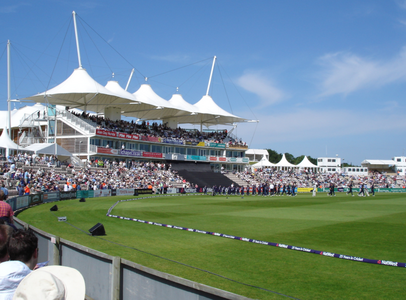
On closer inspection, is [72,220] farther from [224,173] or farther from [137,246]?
[224,173]

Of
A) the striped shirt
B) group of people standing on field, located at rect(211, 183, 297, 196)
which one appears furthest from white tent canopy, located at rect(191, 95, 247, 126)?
the striped shirt

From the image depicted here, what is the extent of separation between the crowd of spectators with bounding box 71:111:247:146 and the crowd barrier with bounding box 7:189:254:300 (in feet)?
172

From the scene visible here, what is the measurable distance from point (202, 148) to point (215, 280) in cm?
6766

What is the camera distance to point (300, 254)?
10586 mm

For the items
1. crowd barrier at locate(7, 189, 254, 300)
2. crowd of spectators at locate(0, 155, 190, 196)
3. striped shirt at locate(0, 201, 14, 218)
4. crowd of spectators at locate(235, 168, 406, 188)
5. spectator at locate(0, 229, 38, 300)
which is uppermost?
spectator at locate(0, 229, 38, 300)

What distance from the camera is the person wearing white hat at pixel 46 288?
119 inches

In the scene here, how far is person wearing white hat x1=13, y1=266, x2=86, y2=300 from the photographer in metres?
3.01

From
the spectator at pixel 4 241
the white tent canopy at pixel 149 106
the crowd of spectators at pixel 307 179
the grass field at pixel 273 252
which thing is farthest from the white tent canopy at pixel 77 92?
the spectator at pixel 4 241

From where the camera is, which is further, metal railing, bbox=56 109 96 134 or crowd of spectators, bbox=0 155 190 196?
metal railing, bbox=56 109 96 134

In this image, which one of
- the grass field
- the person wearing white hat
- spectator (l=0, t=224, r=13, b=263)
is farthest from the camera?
the grass field

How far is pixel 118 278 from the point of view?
566 cm

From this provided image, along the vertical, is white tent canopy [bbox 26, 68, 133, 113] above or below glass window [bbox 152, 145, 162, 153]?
above

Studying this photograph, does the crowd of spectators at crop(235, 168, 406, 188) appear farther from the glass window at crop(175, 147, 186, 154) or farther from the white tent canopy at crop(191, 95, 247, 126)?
the white tent canopy at crop(191, 95, 247, 126)

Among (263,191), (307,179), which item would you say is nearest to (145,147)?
(263,191)
